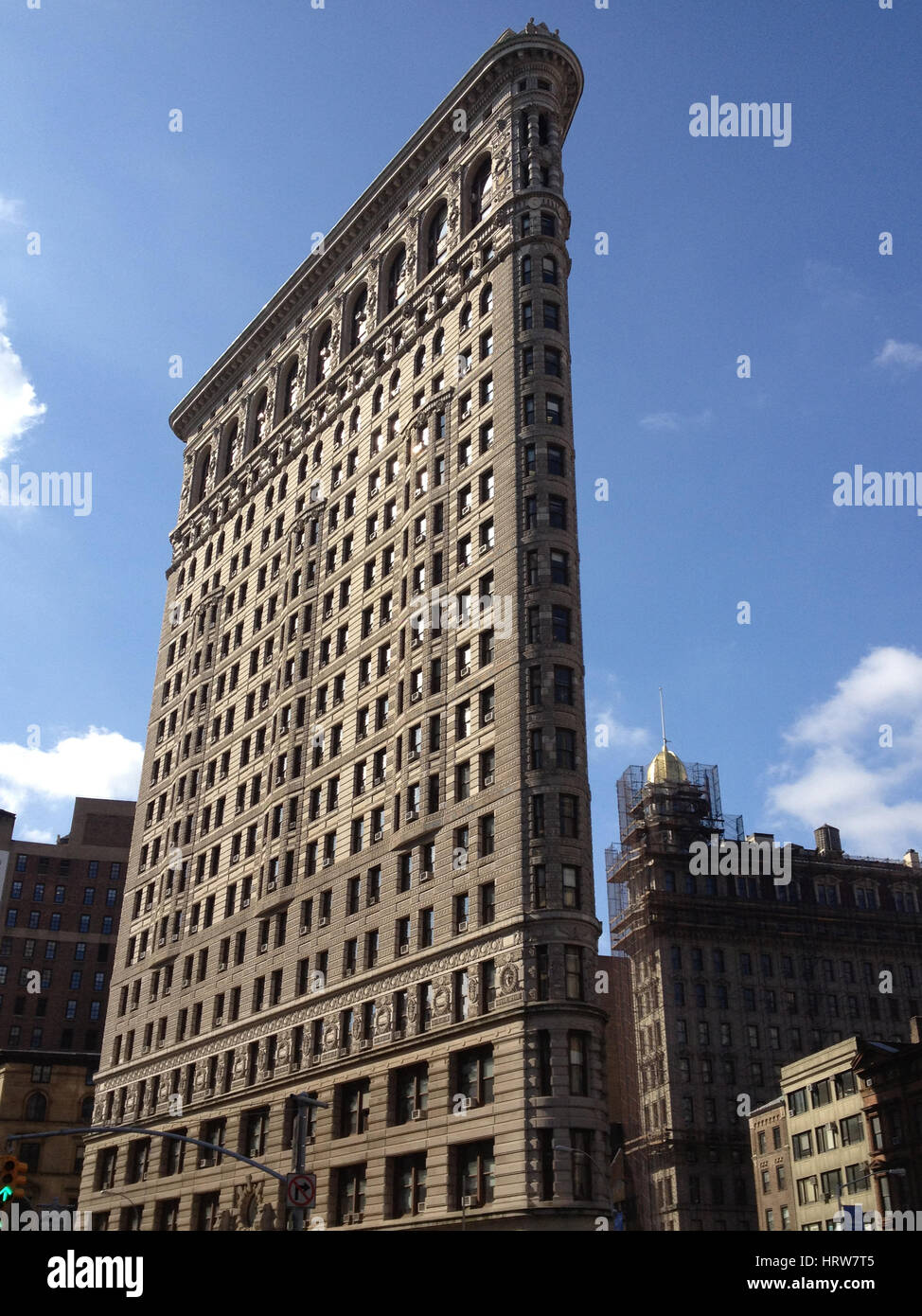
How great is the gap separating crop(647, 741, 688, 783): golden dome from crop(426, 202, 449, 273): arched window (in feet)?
254

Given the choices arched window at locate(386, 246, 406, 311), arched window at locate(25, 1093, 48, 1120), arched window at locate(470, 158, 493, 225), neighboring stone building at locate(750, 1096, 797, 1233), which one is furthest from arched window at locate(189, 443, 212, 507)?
neighboring stone building at locate(750, 1096, 797, 1233)

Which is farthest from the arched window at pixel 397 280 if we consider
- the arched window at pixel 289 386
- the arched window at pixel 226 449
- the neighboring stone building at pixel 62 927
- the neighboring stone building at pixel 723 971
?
the neighboring stone building at pixel 62 927

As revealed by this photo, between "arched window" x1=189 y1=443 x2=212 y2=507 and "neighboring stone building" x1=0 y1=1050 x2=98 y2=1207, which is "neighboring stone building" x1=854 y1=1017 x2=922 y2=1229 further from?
"arched window" x1=189 y1=443 x2=212 y2=507

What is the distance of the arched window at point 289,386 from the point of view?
9438 centimetres

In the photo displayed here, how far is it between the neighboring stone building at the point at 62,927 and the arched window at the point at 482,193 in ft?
281

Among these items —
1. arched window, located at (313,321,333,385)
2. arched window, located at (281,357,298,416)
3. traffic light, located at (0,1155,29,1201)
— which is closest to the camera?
traffic light, located at (0,1155,29,1201)

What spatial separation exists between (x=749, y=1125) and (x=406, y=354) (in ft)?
248

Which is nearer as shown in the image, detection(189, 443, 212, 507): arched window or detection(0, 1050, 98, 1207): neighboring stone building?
detection(0, 1050, 98, 1207): neighboring stone building

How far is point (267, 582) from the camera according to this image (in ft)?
284

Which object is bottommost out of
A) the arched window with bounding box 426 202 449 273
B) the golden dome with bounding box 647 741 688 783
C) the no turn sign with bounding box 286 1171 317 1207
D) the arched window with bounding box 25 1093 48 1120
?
the no turn sign with bounding box 286 1171 317 1207

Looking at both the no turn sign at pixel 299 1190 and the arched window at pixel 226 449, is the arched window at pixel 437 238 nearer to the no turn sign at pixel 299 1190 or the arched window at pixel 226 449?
the arched window at pixel 226 449

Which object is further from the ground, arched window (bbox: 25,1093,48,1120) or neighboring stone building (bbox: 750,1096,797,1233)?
arched window (bbox: 25,1093,48,1120)

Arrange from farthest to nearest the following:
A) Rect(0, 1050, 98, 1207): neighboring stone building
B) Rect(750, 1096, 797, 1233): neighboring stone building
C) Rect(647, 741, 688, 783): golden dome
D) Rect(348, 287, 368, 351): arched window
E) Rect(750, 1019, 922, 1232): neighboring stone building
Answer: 1. Rect(647, 741, 688, 783): golden dome
2. Rect(750, 1096, 797, 1233): neighboring stone building
3. Rect(0, 1050, 98, 1207): neighboring stone building
4. Rect(348, 287, 368, 351): arched window
5. Rect(750, 1019, 922, 1232): neighboring stone building

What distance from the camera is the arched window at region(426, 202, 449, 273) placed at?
258 feet
